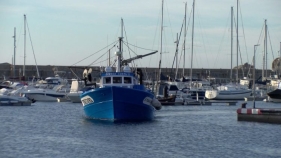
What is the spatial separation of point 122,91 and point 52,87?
43.7 m

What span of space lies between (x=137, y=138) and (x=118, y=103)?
24.6 ft

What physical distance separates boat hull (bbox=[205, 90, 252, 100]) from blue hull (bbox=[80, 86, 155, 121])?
38.1 metres

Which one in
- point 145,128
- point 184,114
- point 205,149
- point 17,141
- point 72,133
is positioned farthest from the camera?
point 184,114

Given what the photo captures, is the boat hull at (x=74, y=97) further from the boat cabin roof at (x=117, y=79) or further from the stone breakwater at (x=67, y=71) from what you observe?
the stone breakwater at (x=67, y=71)

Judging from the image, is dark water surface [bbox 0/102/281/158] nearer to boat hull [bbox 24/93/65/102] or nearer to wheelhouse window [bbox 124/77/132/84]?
wheelhouse window [bbox 124/77/132/84]

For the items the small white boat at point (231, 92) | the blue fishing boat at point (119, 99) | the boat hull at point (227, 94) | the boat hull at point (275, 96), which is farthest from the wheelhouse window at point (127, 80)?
the small white boat at point (231, 92)

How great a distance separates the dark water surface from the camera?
26.7m

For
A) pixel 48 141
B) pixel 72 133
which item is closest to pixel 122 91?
pixel 72 133

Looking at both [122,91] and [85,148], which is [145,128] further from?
[85,148]

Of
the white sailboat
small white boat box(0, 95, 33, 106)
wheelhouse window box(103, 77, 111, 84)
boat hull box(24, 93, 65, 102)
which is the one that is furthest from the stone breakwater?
wheelhouse window box(103, 77, 111, 84)

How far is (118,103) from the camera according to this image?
38.8m

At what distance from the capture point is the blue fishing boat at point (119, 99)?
38.7 meters

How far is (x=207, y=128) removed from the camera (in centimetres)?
3806

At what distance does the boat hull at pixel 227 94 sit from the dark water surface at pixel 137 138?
33.7 m
